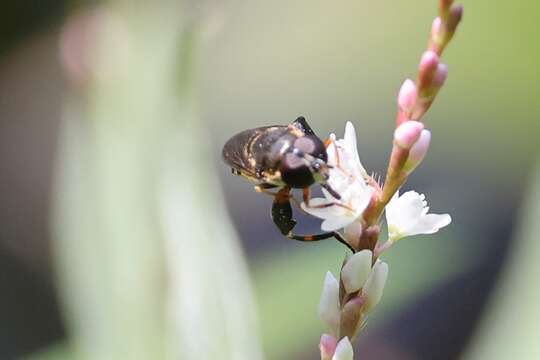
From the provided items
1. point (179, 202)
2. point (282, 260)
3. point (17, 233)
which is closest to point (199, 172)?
point (179, 202)

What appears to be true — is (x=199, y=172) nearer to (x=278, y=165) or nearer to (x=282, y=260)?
(x=282, y=260)

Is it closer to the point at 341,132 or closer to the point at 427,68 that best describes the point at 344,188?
the point at 427,68

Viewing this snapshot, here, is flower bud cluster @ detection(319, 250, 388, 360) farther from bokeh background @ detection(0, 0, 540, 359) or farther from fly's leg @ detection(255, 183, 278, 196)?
bokeh background @ detection(0, 0, 540, 359)

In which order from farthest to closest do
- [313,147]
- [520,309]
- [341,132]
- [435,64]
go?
1. [341,132]
2. [520,309]
3. [313,147]
4. [435,64]

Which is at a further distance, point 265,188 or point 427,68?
point 265,188

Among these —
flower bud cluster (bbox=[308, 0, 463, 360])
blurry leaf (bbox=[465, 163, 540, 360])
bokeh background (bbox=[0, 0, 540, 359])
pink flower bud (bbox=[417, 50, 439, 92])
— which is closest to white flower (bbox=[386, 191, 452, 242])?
flower bud cluster (bbox=[308, 0, 463, 360])

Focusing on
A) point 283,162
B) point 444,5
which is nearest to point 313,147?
point 283,162
